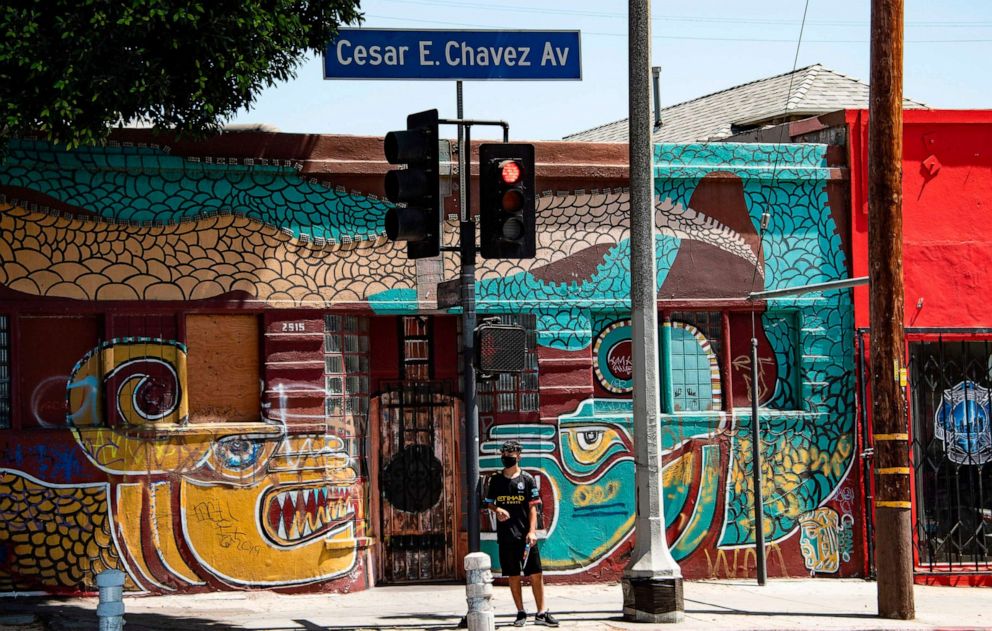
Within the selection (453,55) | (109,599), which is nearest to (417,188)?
(453,55)

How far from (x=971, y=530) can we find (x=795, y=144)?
209 inches

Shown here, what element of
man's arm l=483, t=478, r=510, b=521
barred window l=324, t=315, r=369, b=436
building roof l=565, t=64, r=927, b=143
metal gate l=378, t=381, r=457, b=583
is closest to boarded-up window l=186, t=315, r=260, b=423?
barred window l=324, t=315, r=369, b=436

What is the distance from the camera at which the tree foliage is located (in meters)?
11.0

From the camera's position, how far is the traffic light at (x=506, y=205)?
36.3 feet

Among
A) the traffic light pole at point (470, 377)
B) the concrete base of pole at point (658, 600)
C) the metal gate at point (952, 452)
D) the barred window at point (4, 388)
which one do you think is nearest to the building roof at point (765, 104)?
the metal gate at point (952, 452)

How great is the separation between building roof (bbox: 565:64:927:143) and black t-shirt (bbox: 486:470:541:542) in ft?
25.8

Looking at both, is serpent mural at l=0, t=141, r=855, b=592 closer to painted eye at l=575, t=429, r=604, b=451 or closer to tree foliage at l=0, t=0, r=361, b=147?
painted eye at l=575, t=429, r=604, b=451

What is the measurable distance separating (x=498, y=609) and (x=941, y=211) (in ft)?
25.2

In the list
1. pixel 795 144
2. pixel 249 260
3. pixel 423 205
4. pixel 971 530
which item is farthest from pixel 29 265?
pixel 971 530

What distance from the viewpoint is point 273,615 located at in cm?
1312

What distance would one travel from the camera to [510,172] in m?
11.1

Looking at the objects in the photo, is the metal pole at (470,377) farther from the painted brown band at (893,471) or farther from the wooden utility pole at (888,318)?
the painted brown band at (893,471)

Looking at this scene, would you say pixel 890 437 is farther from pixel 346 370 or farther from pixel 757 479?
pixel 346 370

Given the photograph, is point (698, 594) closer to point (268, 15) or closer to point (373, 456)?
point (373, 456)
